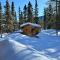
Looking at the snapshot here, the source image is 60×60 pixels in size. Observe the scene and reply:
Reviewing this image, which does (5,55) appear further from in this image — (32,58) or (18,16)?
(18,16)

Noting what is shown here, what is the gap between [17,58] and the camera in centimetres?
277

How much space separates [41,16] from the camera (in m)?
53.6

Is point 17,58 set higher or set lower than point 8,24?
higher

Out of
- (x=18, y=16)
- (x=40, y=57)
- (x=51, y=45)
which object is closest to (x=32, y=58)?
(x=40, y=57)

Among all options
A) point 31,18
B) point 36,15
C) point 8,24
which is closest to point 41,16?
point 36,15

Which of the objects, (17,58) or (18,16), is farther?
(18,16)

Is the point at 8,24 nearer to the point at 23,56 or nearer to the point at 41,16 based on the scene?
the point at 41,16

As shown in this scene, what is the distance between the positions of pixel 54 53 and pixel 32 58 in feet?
1.87

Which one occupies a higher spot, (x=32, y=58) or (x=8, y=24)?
(x=32, y=58)

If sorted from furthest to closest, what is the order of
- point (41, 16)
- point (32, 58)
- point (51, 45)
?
point (41, 16)
point (51, 45)
point (32, 58)

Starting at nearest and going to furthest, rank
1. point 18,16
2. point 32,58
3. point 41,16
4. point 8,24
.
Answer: point 32,58
point 8,24
point 41,16
point 18,16

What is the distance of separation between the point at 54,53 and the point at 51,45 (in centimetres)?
44

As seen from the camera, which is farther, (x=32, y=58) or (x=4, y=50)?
(x=4, y=50)

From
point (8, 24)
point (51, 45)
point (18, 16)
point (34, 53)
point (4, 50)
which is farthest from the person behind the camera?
point (18, 16)
